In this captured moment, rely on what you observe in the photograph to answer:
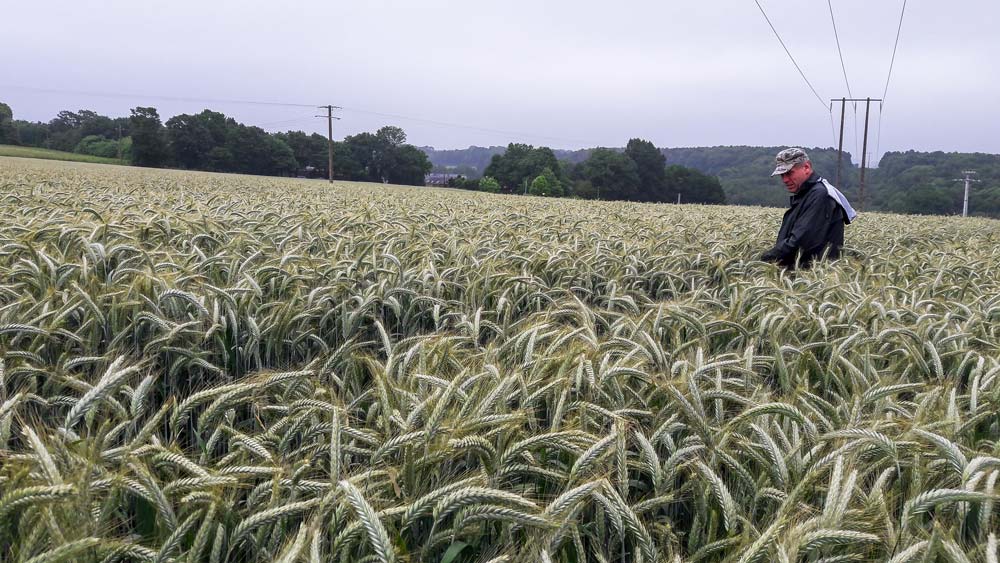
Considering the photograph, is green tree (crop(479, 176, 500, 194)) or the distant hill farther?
green tree (crop(479, 176, 500, 194))

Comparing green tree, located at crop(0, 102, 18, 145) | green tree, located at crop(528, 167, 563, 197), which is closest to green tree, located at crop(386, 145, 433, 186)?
green tree, located at crop(528, 167, 563, 197)

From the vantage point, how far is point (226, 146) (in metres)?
75.3

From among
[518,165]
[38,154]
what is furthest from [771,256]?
[518,165]

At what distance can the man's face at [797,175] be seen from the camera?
6422mm

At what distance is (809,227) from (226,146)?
7790 cm

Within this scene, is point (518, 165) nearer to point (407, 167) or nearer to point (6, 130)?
point (407, 167)

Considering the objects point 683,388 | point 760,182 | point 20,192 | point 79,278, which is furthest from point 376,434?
point 760,182

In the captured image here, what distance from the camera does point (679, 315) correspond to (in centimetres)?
293

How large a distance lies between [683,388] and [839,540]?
715 millimetres

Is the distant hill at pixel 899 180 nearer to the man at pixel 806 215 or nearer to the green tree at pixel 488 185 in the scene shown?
the green tree at pixel 488 185

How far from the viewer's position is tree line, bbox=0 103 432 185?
7225cm

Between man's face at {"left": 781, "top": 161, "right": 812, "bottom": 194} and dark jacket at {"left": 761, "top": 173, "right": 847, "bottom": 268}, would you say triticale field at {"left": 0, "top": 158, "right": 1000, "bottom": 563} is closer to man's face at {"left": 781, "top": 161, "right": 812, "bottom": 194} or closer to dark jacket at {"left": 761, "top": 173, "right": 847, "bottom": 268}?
dark jacket at {"left": 761, "top": 173, "right": 847, "bottom": 268}

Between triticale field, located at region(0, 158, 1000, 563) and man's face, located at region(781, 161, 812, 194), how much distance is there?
2748mm

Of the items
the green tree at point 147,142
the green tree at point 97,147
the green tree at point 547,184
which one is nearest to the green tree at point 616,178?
the green tree at point 547,184
